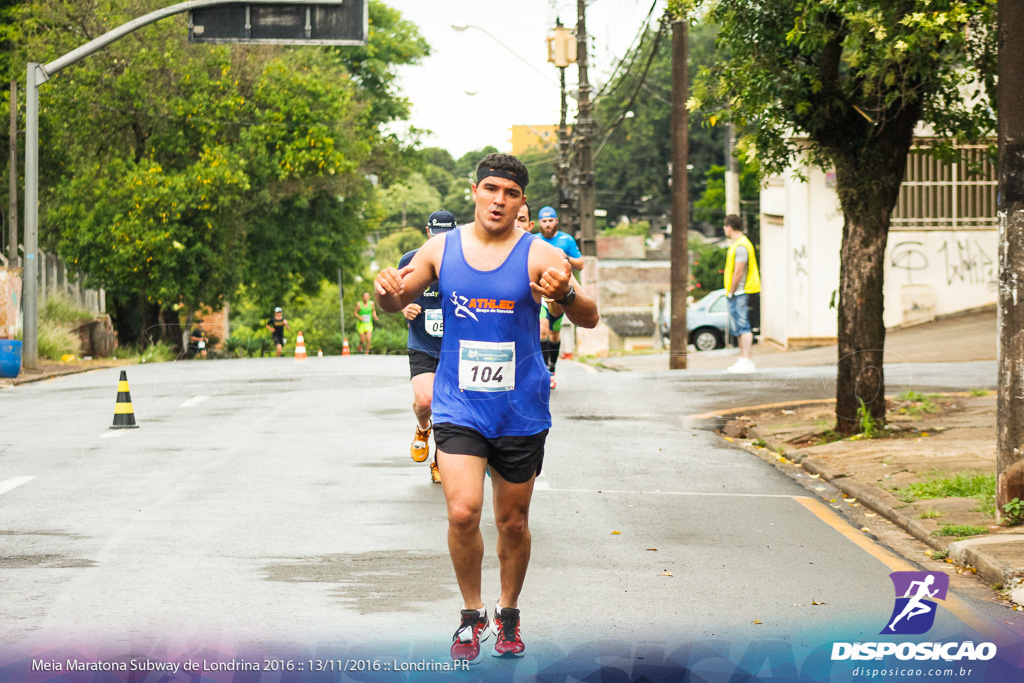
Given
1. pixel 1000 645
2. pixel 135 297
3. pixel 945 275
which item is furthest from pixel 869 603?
pixel 135 297

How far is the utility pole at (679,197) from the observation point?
23.8m

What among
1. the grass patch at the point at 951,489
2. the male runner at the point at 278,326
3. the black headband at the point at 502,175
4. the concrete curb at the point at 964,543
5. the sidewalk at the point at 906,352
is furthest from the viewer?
the male runner at the point at 278,326

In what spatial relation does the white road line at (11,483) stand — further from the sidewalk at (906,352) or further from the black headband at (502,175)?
the sidewalk at (906,352)

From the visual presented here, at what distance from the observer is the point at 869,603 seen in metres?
6.36

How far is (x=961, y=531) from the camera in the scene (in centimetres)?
789

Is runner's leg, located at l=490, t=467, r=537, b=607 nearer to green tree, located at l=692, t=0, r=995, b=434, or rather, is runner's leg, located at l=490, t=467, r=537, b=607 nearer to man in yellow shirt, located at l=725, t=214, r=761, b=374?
green tree, located at l=692, t=0, r=995, b=434

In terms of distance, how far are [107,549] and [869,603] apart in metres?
4.11

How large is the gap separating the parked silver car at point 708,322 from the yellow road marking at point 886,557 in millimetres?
25760

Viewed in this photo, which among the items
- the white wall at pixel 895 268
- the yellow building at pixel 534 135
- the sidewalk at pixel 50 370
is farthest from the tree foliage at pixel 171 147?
the white wall at pixel 895 268

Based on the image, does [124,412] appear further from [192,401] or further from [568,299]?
[568,299]

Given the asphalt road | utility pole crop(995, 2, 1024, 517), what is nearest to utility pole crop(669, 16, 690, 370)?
the asphalt road

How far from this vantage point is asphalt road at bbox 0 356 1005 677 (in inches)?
223

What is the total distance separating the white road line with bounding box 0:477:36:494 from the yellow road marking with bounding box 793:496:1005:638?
5.63 meters

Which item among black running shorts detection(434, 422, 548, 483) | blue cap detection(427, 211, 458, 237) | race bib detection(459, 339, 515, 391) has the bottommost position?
black running shorts detection(434, 422, 548, 483)
